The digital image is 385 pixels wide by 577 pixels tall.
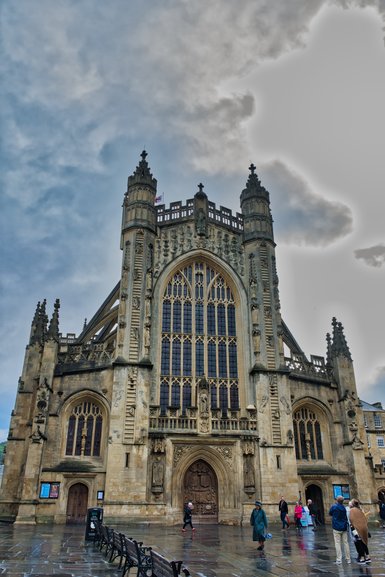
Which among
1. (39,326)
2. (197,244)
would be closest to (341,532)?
(197,244)

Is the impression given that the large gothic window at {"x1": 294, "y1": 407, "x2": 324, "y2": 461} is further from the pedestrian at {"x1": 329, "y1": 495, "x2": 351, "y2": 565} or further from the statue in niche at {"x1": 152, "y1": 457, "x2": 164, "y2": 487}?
the pedestrian at {"x1": 329, "y1": 495, "x2": 351, "y2": 565}

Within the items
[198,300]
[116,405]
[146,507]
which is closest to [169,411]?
[116,405]

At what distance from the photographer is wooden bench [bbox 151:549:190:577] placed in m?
7.37

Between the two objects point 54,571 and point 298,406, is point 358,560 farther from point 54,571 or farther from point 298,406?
point 298,406

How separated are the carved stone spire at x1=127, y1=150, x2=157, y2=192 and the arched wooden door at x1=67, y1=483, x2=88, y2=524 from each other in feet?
71.4

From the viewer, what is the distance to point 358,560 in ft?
38.4

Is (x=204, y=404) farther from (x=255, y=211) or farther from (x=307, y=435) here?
(x=255, y=211)

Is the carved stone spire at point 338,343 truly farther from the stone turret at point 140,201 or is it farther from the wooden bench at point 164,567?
the wooden bench at point 164,567

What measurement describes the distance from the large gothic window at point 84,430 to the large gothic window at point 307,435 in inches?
525

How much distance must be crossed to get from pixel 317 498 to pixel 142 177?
26.4m

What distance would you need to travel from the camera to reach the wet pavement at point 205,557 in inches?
404

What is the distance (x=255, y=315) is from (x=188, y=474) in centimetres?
1145

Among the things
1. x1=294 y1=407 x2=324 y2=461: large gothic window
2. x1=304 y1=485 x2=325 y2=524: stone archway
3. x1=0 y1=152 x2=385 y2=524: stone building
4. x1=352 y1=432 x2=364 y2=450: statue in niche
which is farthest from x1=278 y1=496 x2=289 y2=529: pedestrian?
x1=352 y1=432 x2=364 y2=450: statue in niche

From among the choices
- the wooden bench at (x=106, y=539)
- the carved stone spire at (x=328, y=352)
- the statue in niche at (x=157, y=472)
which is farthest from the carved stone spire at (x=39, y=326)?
the carved stone spire at (x=328, y=352)
